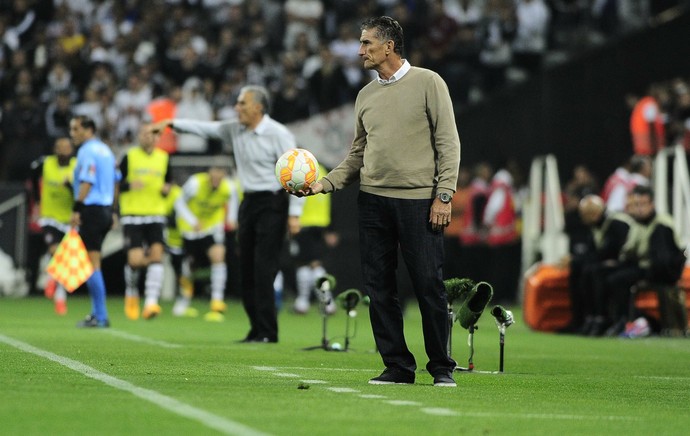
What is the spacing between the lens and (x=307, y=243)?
22906 millimetres

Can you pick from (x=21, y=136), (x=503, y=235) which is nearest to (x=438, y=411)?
(x=503, y=235)

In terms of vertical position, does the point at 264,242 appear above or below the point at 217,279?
above

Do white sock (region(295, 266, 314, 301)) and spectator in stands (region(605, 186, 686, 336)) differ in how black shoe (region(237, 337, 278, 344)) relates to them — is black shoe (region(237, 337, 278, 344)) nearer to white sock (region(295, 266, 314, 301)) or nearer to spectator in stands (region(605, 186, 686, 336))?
spectator in stands (region(605, 186, 686, 336))

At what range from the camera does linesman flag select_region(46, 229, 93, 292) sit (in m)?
16.7

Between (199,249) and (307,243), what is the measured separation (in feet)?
7.19

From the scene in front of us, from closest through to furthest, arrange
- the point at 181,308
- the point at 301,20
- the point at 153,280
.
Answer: the point at 153,280
the point at 181,308
the point at 301,20

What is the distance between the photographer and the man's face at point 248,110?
14.2 metres

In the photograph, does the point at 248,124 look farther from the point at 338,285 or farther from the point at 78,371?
the point at 338,285

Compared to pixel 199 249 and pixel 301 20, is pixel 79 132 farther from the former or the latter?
pixel 301 20

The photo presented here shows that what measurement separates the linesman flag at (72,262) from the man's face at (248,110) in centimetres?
339

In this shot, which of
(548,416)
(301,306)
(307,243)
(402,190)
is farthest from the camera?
(307,243)

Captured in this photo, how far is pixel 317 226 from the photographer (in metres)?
23.0

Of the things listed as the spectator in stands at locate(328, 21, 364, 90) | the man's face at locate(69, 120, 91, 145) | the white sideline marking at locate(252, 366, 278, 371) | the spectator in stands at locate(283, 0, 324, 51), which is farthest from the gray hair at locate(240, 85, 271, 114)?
the spectator in stands at locate(283, 0, 324, 51)

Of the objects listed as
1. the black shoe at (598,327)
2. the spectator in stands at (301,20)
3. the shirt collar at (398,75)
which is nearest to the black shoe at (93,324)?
the black shoe at (598,327)
